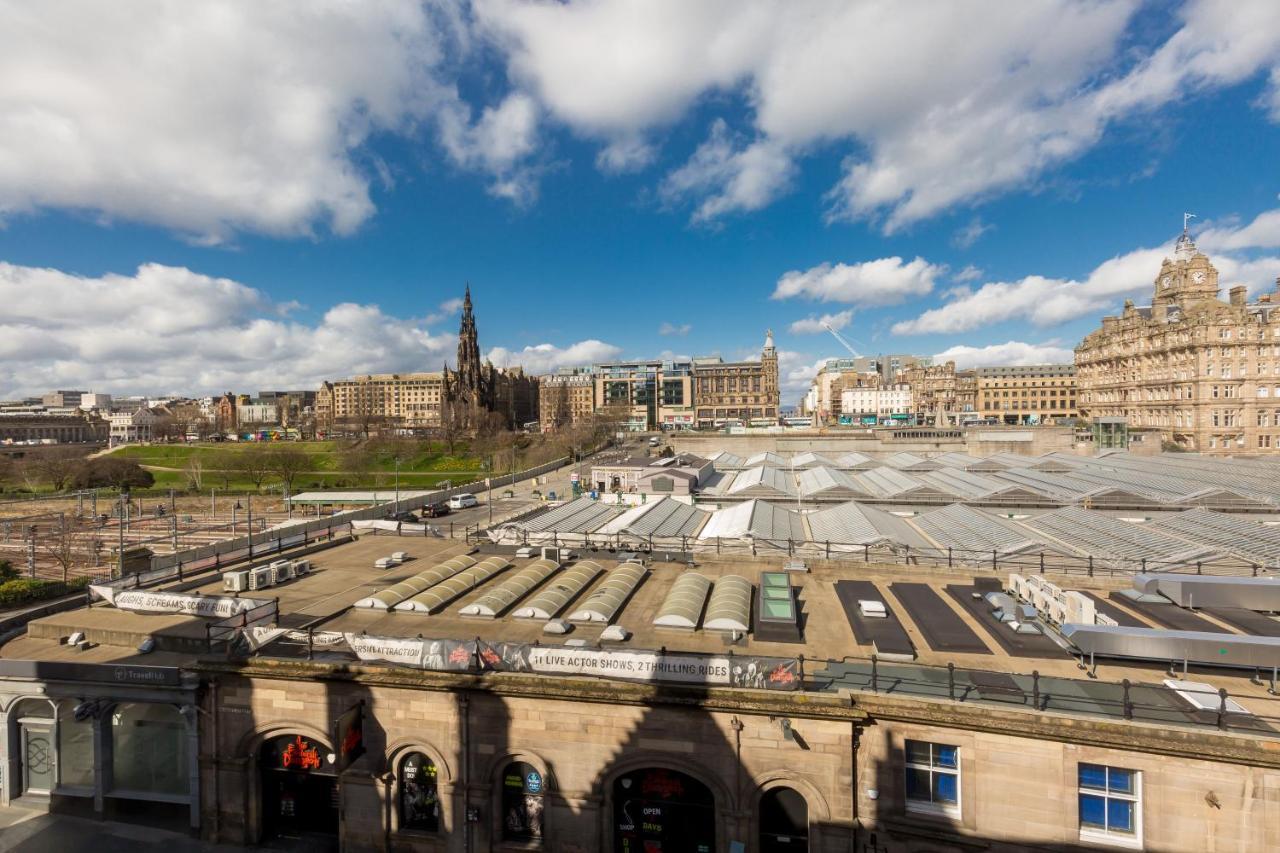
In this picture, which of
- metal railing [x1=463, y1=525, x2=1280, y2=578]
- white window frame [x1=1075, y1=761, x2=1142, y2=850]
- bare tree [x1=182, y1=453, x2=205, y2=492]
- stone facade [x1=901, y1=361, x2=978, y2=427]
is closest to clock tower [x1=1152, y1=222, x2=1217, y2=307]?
stone facade [x1=901, y1=361, x2=978, y2=427]

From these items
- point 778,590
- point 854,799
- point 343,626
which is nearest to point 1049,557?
point 778,590

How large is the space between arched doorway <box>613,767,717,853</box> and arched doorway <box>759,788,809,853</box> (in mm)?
1125

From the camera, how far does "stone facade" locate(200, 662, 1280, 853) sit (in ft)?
33.3

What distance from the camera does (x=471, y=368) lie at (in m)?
143

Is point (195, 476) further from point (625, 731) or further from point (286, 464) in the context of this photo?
point (625, 731)

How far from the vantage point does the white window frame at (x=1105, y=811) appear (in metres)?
10.4

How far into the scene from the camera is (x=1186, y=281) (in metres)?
92.0

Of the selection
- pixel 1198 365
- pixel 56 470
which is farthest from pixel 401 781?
pixel 1198 365

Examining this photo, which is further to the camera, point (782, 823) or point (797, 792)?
point (782, 823)

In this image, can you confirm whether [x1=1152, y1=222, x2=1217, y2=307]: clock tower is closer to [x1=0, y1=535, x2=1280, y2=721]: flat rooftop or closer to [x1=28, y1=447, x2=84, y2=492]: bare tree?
[x1=0, y1=535, x2=1280, y2=721]: flat rooftop

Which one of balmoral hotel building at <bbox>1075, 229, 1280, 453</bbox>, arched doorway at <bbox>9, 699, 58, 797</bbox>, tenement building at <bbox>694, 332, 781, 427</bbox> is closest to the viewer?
arched doorway at <bbox>9, 699, 58, 797</bbox>

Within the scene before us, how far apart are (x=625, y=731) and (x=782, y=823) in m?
3.83

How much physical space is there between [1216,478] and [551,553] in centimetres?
5914

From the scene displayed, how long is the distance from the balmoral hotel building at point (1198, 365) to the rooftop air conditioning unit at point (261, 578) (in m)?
110
